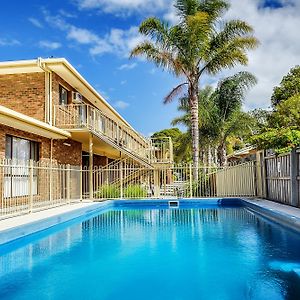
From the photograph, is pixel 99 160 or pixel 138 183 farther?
pixel 99 160

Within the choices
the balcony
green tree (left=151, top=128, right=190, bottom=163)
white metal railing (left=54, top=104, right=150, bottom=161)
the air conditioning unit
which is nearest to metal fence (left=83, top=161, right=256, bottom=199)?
the balcony

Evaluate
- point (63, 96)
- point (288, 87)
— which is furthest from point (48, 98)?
point (288, 87)

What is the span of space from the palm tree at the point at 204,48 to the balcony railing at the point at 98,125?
334 cm

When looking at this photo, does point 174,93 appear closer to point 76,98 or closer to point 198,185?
point 76,98

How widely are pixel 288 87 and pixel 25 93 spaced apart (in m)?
21.0

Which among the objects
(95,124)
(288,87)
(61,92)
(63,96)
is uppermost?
(288,87)

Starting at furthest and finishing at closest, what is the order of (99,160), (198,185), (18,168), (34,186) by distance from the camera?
(99,160) → (198,185) → (34,186) → (18,168)

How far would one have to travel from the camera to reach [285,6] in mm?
12109

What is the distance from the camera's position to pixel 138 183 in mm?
19719

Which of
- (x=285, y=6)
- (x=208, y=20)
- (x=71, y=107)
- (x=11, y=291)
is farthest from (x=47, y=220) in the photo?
(x=208, y=20)

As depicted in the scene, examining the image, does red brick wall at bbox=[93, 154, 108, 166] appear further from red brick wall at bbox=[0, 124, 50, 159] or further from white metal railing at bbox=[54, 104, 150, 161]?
red brick wall at bbox=[0, 124, 50, 159]

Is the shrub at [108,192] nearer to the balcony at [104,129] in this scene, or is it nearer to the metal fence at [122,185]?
the metal fence at [122,185]

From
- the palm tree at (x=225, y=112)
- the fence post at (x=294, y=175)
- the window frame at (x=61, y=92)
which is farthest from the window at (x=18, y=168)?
the palm tree at (x=225, y=112)

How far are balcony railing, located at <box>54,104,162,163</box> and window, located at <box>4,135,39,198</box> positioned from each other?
2.38 metres
